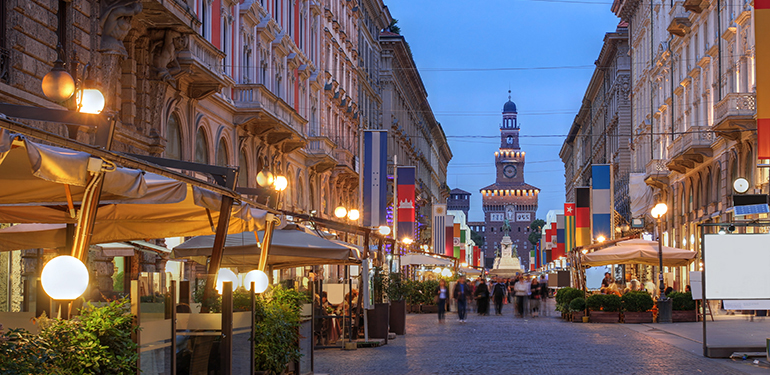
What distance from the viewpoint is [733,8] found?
37594 millimetres

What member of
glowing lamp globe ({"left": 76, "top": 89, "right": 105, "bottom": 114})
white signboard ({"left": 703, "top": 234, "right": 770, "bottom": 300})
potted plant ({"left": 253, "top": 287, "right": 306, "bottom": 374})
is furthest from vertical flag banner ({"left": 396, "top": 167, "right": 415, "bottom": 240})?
glowing lamp globe ({"left": 76, "top": 89, "right": 105, "bottom": 114})

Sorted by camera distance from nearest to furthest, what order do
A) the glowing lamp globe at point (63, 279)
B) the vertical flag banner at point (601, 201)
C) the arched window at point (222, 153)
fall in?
the glowing lamp globe at point (63, 279)
the arched window at point (222, 153)
the vertical flag banner at point (601, 201)

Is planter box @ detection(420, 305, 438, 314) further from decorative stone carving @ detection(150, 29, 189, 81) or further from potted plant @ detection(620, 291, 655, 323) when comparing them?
decorative stone carving @ detection(150, 29, 189, 81)

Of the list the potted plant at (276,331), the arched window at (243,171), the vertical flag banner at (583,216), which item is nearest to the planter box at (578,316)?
the arched window at (243,171)

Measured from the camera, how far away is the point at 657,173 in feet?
176

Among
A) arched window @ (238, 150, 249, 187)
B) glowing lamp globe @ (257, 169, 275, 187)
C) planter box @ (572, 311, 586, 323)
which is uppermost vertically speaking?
arched window @ (238, 150, 249, 187)

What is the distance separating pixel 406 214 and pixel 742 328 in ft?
97.4

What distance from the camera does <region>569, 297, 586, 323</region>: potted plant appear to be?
3184 cm

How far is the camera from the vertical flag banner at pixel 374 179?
3700 centimetres

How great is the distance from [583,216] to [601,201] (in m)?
3.35

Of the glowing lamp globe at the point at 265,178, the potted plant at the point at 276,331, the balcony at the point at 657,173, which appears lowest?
the potted plant at the point at 276,331

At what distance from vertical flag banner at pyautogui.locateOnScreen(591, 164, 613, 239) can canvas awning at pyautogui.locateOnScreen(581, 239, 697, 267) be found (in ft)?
40.6

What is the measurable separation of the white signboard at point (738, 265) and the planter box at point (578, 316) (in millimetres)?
15868

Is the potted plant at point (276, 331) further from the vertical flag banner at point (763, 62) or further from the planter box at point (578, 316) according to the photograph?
the planter box at point (578, 316)
